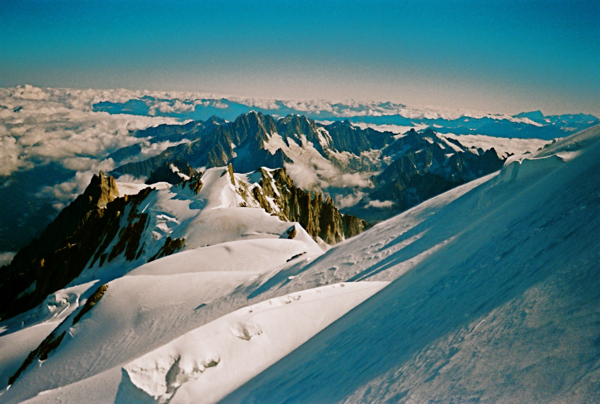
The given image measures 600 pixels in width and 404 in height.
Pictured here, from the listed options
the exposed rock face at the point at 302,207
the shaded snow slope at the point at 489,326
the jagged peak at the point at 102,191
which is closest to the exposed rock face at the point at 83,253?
the jagged peak at the point at 102,191

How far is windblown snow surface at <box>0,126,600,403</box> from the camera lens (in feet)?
16.4

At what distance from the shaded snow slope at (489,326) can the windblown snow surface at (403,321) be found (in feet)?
0.11

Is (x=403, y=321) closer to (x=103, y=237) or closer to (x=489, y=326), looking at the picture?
(x=489, y=326)

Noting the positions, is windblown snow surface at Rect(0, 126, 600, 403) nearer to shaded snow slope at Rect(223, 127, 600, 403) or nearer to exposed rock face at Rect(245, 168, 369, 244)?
shaded snow slope at Rect(223, 127, 600, 403)

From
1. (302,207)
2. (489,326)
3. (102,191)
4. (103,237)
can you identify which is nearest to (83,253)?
(103,237)

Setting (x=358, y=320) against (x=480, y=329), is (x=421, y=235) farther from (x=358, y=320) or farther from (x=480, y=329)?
(x=480, y=329)

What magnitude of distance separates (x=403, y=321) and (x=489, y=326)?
3194 mm

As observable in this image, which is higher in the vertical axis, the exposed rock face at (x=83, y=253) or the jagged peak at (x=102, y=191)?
the jagged peak at (x=102, y=191)

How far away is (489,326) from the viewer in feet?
19.4

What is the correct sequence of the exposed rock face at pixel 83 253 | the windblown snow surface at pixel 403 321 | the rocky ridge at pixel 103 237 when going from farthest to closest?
the exposed rock face at pixel 83 253 → the rocky ridge at pixel 103 237 → the windblown snow surface at pixel 403 321

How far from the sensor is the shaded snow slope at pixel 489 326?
454 centimetres

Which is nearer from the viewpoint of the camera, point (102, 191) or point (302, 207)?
point (102, 191)

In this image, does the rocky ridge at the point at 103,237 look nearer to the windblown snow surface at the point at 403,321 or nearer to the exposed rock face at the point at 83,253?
the exposed rock face at the point at 83,253

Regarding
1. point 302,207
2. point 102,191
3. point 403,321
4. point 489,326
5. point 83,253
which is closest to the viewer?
point 489,326
